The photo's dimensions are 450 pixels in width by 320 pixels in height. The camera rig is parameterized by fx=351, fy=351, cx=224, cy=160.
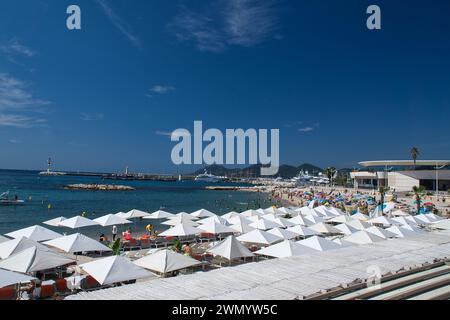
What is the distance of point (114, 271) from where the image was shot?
9453 millimetres

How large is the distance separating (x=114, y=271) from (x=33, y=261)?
285 centimetres

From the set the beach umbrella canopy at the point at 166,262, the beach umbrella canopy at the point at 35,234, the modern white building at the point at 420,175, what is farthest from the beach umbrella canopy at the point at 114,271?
the modern white building at the point at 420,175

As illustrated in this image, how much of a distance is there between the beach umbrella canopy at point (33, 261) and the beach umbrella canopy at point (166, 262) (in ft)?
7.86

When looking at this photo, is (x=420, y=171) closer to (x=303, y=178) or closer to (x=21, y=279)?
(x=21, y=279)

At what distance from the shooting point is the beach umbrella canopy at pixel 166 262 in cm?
1082

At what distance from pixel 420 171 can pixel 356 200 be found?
24813mm

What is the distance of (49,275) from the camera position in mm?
11852

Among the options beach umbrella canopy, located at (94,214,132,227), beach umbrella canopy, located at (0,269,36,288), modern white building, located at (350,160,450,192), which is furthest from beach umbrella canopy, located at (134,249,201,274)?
modern white building, located at (350,160,450,192)

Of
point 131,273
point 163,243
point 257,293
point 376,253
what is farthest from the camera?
point 163,243

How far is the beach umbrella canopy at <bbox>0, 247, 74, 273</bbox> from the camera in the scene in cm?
1016

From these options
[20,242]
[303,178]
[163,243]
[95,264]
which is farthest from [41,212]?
[303,178]

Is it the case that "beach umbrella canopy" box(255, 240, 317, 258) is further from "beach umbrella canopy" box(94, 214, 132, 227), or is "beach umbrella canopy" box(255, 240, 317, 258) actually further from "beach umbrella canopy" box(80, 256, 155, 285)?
"beach umbrella canopy" box(94, 214, 132, 227)

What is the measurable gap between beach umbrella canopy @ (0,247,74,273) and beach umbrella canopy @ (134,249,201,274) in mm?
2397

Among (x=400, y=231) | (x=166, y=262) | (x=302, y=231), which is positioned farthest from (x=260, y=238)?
(x=400, y=231)
